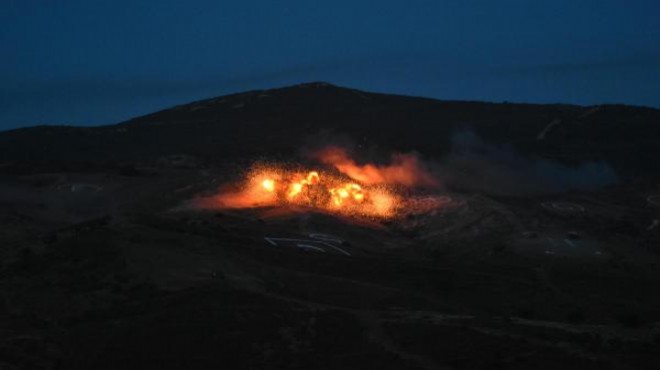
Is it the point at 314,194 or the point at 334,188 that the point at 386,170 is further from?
the point at 314,194

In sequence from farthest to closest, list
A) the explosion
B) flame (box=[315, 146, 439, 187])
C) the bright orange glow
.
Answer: flame (box=[315, 146, 439, 187]) < the bright orange glow < the explosion

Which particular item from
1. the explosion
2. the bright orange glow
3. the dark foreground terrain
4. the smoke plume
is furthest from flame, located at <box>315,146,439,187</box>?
the bright orange glow

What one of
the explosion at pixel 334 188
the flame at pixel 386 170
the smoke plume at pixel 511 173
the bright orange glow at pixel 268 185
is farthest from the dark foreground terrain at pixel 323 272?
the bright orange glow at pixel 268 185

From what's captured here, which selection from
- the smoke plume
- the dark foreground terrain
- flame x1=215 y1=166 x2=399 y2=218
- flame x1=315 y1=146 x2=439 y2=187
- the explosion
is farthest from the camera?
the smoke plume

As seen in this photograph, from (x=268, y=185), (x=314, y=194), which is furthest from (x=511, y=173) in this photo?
(x=268, y=185)

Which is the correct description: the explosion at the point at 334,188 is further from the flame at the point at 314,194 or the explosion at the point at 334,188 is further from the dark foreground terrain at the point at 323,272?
the dark foreground terrain at the point at 323,272

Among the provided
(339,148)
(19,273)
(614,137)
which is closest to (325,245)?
(19,273)

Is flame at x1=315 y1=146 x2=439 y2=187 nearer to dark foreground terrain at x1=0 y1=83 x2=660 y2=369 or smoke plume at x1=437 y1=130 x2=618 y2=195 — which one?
smoke plume at x1=437 y1=130 x2=618 y2=195
